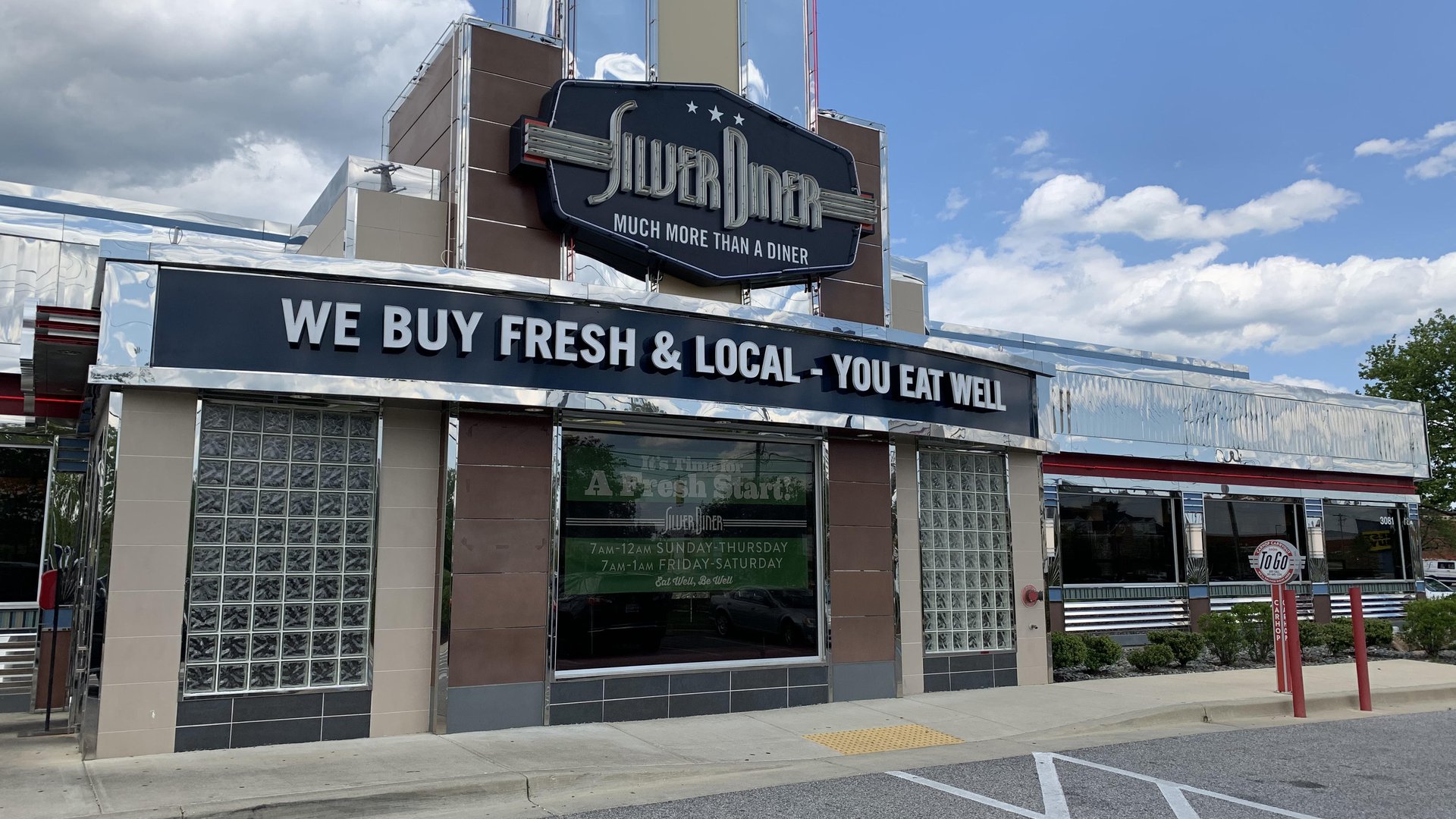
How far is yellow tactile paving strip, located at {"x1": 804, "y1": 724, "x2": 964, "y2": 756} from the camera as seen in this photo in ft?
34.5

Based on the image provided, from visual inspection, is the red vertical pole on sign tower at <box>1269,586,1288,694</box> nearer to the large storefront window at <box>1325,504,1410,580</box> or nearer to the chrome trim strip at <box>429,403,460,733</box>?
the chrome trim strip at <box>429,403,460,733</box>

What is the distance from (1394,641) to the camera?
20.4 metres

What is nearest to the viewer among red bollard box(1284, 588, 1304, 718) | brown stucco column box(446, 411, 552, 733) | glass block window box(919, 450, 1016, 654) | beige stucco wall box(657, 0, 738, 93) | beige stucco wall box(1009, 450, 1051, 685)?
brown stucco column box(446, 411, 552, 733)

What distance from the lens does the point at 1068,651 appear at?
15859 mm

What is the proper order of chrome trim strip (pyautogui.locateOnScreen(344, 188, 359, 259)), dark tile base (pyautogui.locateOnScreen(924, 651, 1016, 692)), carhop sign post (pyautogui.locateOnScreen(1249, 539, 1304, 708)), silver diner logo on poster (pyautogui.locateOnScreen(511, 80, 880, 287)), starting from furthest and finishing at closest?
carhop sign post (pyautogui.locateOnScreen(1249, 539, 1304, 708)) → dark tile base (pyautogui.locateOnScreen(924, 651, 1016, 692)) → silver diner logo on poster (pyautogui.locateOnScreen(511, 80, 880, 287)) → chrome trim strip (pyautogui.locateOnScreen(344, 188, 359, 259))

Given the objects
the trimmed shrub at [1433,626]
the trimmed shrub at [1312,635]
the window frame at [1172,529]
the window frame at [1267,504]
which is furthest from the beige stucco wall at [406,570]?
the trimmed shrub at [1433,626]

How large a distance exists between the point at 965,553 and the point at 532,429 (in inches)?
254

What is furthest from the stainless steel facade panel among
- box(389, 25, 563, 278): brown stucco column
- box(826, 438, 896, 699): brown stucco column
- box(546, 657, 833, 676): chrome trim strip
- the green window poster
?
box(389, 25, 563, 278): brown stucco column

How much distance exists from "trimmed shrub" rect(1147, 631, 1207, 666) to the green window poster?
7415 mm

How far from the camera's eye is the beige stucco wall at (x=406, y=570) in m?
10.3

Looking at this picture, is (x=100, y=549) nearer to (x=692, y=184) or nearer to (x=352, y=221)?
(x=352, y=221)

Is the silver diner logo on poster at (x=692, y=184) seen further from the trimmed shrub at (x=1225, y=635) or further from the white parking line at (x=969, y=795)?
the trimmed shrub at (x=1225, y=635)

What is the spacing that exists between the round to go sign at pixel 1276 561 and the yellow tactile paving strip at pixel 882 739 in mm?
5640

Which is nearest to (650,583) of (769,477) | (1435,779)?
(769,477)
